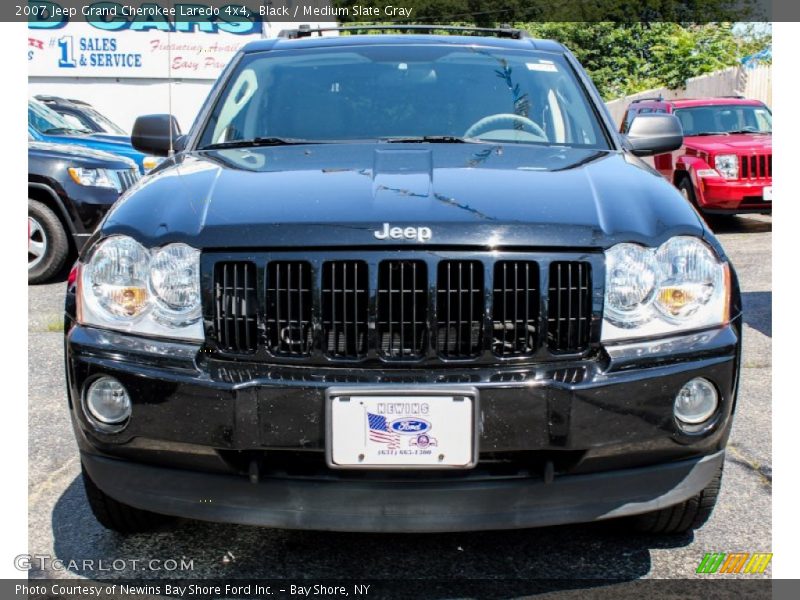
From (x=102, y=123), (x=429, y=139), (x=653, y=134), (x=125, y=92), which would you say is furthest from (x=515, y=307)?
(x=125, y=92)

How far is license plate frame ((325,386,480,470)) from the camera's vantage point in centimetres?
259

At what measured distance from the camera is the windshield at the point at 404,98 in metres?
4.00

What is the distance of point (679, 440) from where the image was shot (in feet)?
9.08

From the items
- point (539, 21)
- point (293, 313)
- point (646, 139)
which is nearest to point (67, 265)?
point (646, 139)

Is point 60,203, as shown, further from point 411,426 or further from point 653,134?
point 411,426

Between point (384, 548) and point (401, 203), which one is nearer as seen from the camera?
point (401, 203)

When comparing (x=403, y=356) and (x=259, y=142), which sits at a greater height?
(x=259, y=142)

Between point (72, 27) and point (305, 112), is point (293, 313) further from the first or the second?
point (72, 27)

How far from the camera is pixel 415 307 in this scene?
2.72 meters

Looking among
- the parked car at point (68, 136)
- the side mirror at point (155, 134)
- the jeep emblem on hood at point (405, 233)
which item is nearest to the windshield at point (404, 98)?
the side mirror at point (155, 134)

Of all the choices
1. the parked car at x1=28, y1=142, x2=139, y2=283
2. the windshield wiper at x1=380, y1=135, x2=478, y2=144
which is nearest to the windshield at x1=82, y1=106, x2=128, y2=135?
the parked car at x1=28, y1=142, x2=139, y2=283

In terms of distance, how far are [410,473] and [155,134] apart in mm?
2354

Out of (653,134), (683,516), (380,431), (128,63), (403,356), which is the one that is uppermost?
(128,63)

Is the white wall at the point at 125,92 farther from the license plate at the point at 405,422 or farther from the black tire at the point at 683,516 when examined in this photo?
the license plate at the point at 405,422
